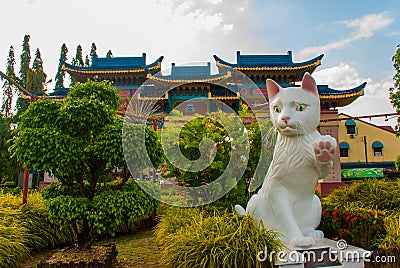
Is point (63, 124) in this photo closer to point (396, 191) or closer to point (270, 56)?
point (396, 191)

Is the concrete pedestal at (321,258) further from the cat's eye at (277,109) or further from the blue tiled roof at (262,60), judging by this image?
the blue tiled roof at (262,60)

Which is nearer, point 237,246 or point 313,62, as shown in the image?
point 237,246

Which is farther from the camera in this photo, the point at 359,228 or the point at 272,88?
the point at 359,228

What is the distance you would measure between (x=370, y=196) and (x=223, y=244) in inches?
168

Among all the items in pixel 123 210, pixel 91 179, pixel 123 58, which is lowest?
pixel 123 210

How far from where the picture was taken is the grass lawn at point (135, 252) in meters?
4.54

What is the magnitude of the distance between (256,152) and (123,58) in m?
14.5

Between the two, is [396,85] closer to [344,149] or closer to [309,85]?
[309,85]

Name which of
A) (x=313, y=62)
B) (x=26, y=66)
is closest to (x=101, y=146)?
(x=313, y=62)

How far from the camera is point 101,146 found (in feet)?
12.6

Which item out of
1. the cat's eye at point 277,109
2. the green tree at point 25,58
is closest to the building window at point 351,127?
the cat's eye at point 277,109

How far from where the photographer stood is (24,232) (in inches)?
195

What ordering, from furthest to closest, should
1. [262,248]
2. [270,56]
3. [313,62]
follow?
[270,56] → [313,62] → [262,248]

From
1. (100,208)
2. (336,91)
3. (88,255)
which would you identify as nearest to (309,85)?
(100,208)
